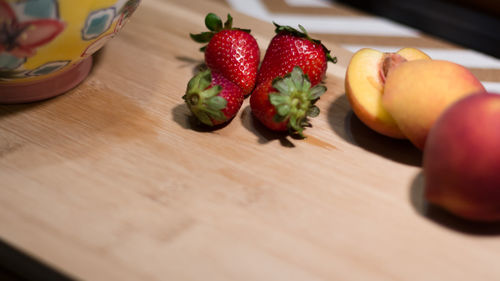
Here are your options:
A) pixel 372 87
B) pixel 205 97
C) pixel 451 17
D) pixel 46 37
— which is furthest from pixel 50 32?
pixel 451 17

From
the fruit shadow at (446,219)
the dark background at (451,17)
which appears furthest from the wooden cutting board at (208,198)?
the dark background at (451,17)

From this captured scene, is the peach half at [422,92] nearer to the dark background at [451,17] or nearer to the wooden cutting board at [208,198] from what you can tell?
the wooden cutting board at [208,198]

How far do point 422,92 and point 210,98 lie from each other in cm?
25

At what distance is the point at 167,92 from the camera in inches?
30.6

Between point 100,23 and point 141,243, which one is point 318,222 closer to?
point 141,243

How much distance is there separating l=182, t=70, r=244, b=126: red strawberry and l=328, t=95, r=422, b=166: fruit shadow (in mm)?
148

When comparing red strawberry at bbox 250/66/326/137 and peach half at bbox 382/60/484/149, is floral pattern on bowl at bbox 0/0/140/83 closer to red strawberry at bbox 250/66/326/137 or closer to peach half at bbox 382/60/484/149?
red strawberry at bbox 250/66/326/137

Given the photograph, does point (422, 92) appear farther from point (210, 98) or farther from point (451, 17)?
point (451, 17)

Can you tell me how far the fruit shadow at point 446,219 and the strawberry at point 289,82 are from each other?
16 centimetres

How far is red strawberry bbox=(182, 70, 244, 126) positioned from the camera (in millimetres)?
674

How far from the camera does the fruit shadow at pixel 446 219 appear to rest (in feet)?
1.90

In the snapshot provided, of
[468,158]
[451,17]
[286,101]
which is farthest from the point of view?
[451,17]

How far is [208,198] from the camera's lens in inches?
23.7

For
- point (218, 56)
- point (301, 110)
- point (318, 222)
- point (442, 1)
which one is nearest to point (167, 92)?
point (218, 56)
